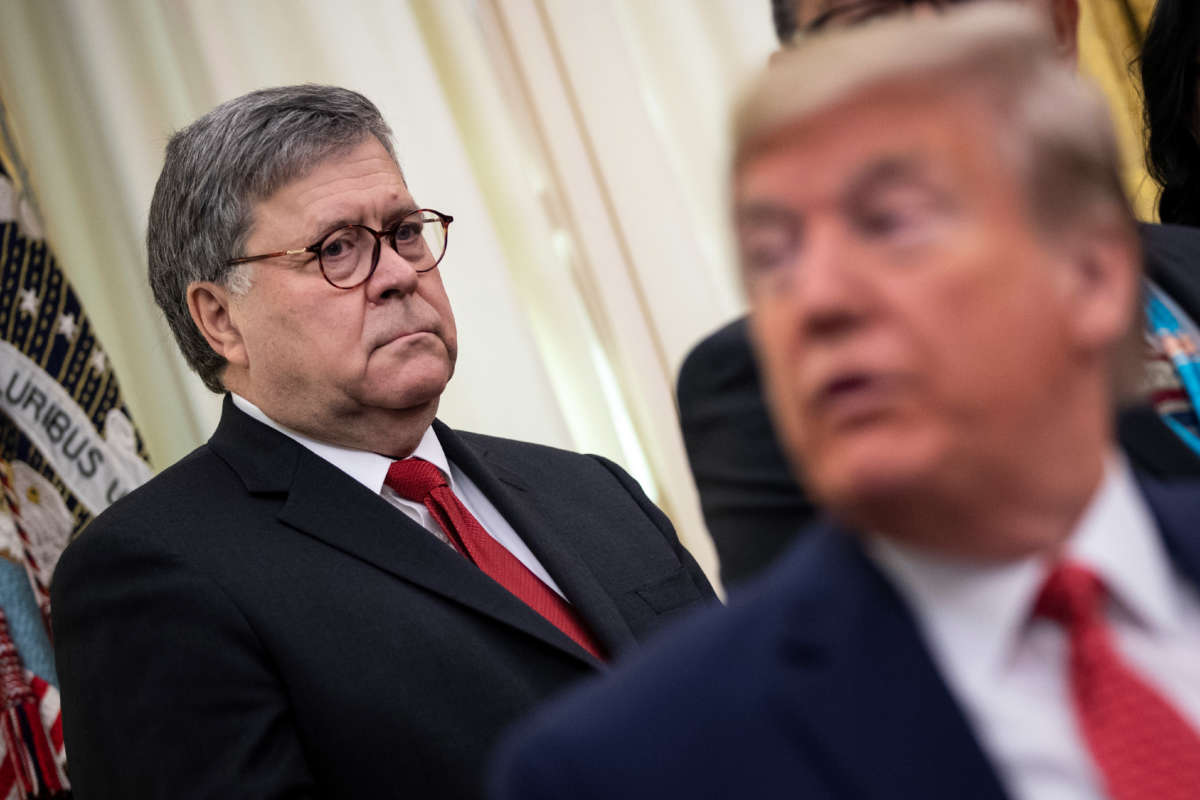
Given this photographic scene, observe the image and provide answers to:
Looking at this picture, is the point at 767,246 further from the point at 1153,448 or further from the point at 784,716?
the point at 1153,448

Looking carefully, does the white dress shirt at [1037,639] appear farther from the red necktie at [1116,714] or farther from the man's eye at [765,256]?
the man's eye at [765,256]

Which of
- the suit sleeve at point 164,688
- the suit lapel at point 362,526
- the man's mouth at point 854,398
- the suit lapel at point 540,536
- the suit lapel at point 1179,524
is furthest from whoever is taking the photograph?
the suit lapel at point 540,536

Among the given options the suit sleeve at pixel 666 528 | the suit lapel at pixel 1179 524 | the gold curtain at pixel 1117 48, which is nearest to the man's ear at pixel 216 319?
the suit sleeve at pixel 666 528

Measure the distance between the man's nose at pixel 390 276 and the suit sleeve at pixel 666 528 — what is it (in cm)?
51

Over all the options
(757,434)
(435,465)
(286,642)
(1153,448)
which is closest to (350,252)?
(435,465)

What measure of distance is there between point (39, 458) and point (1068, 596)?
184 centimetres

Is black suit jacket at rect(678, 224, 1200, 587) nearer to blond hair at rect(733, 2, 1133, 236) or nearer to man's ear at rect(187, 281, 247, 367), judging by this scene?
blond hair at rect(733, 2, 1133, 236)

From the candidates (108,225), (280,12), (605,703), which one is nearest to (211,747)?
(605,703)

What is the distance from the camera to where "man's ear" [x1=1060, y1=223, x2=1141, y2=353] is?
77 cm

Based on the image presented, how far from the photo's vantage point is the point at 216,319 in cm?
204

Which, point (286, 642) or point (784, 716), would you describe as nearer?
point (784, 716)

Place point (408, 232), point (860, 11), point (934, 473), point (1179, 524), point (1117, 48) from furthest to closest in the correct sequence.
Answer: point (1117, 48) → point (408, 232) → point (860, 11) → point (1179, 524) → point (934, 473)

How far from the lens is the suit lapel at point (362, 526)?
5.64ft

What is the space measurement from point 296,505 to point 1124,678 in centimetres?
124
